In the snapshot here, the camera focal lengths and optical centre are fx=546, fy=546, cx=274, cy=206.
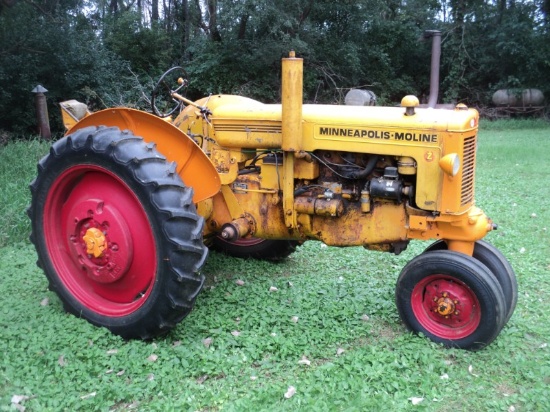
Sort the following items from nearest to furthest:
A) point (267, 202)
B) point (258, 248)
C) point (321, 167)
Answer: point (321, 167)
point (267, 202)
point (258, 248)

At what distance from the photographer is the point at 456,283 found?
10.2 ft

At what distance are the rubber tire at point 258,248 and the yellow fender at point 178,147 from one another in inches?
46.1

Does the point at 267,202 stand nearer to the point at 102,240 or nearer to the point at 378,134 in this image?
the point at 378,134

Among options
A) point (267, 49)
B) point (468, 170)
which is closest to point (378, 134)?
point (468, 170)

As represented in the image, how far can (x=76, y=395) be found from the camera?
2705 mm

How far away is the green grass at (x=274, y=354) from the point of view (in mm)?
2695

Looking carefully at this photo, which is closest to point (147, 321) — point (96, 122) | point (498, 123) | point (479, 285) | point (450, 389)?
point (96, 122)

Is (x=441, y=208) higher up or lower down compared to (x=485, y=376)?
higher up

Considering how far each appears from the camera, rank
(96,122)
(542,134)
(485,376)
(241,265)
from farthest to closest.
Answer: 1. (542,134)
2. (241,265)
3. (96,122)
4. (485,376)

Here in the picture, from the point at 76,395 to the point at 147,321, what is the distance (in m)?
0.55

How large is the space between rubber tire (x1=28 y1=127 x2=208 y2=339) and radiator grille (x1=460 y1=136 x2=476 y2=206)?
1.55 metres

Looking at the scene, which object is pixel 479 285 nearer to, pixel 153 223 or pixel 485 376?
pixel 485 376

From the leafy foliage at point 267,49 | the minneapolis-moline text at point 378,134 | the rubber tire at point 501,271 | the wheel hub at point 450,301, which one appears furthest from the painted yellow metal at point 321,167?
the leafy foliage at point 267,49

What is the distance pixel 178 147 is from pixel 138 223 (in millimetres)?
534
